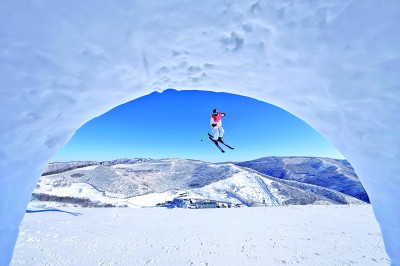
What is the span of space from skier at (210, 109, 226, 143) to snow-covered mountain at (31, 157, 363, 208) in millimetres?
6244

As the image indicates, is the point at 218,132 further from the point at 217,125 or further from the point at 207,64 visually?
the point at 207,64

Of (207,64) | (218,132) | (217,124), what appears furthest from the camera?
(218,132)

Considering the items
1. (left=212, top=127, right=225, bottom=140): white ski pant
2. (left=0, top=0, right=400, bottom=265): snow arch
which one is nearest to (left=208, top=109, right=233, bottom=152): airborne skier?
(left=212, top=127, right=225, bottom=140): white ski pant

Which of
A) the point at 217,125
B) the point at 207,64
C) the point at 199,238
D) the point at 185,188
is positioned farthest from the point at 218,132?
the point at 185,188

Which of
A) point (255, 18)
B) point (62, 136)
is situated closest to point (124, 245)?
point (62, 136)

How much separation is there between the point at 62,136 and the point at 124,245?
588cm

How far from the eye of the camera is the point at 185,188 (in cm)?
1892

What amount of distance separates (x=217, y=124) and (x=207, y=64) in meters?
6.84

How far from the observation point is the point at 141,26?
2342 mm

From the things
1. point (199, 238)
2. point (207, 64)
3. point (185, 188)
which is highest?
point (185, 188)

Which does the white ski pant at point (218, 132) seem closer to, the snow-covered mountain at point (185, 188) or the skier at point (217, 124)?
the skier at point (217, 124)

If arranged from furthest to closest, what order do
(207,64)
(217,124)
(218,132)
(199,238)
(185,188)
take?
(185,188), (218,132), (217,124), (199,238), (207,64)

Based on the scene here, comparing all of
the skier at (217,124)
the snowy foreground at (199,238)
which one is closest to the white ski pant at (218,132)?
the skier at (217,124)

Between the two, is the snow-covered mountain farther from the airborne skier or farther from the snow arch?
the snow arch
